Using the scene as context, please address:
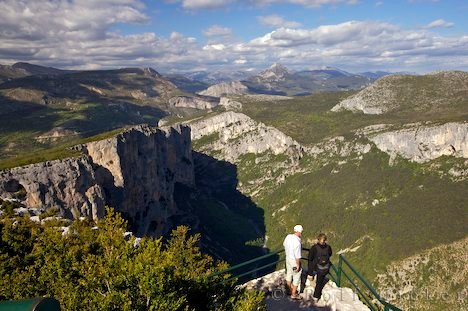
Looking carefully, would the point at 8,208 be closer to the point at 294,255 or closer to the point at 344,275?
the point at 294,255

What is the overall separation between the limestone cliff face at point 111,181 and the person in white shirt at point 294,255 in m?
65.7

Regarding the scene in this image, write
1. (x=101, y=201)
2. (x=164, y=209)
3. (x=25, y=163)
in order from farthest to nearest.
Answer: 1. (x=164, y=209)
2. (x=101, y=201)
3. (x=25, y=163)

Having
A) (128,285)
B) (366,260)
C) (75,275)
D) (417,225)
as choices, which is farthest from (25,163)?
(417,225)

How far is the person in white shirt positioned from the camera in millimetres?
25297

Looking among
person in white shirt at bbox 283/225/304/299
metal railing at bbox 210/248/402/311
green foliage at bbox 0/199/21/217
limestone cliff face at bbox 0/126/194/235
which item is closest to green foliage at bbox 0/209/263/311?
metal railing at bbox 210/248/402/311

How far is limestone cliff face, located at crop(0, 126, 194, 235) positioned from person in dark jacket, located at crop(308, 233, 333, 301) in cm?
6666

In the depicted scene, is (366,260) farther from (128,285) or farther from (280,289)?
(128,285)

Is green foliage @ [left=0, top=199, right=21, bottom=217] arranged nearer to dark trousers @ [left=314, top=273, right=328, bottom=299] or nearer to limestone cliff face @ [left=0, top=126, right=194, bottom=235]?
limestone cliff face @ [left=0, top=126, right=194, bottom=235]

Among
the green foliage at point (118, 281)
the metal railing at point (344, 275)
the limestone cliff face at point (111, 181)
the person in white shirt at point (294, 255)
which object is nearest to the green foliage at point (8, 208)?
the green foliage at point (118, 281)

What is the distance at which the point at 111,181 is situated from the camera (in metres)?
130

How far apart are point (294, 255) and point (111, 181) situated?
11350 cm

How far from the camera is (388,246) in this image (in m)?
190

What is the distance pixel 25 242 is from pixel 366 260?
181m

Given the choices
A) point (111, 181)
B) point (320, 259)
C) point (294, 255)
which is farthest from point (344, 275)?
point (111, 181)
